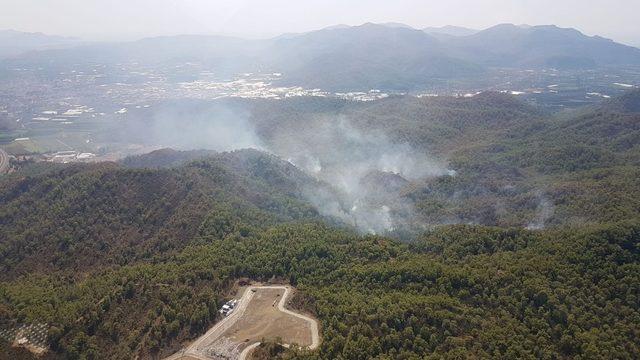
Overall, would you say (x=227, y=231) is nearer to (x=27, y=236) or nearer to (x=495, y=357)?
(x=27, y=236)

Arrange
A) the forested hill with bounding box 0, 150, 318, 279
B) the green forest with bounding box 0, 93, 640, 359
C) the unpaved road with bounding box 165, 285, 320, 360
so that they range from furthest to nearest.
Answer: the forested hill with bounding box 0, 150, 318, 279 < the green forest with bounding box 0, 93, 640, 359 < the unpaved road with bounding box 165, 285, 320, 360

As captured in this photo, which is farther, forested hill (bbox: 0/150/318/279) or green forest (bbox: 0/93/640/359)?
forested hill (bbox: 0/150/318/279)

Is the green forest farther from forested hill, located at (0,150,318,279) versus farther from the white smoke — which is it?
the white smoke

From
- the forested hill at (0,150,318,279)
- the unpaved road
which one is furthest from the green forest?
the unpaved road

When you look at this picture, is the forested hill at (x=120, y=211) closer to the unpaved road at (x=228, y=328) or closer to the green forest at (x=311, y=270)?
the green forest at (x=311, y=270)

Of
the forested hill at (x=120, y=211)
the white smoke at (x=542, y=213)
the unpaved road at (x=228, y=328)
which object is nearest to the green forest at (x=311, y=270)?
the forested hill at (x=120, y=211)

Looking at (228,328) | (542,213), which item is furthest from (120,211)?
(542,213)

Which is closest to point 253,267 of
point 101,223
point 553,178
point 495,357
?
point 495,357
